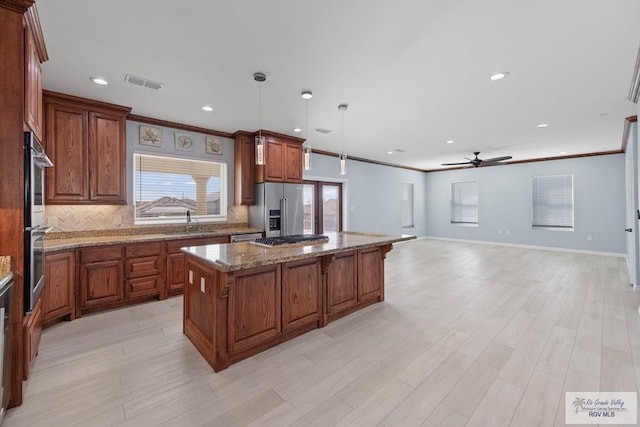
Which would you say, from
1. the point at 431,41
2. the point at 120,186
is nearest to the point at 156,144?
the point at 120,186

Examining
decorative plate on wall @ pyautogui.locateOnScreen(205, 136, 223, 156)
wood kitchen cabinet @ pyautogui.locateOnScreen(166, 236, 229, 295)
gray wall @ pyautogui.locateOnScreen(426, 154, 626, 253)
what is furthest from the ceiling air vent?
gray wall @ pyautogui.locateOnScreen(426, 154, 626, 253)

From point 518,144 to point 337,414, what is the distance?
258 inches

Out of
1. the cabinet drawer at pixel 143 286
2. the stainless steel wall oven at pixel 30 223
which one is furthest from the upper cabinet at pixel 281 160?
the stainless steel wall oven at pixel 30 223

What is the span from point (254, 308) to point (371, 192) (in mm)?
6213

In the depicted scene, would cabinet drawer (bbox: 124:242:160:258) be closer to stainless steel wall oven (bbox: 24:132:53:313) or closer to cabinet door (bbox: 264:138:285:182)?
stainless steel wall oven (bbox: 24:132:53:313)

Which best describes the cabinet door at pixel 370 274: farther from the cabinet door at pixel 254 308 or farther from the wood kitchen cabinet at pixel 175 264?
the wood kitchen cabinet at pixel 175 264

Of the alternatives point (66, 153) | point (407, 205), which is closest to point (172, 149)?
point (66, 153)

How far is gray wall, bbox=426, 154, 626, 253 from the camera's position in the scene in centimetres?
678

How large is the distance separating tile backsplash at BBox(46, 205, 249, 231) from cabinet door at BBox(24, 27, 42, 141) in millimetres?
1645

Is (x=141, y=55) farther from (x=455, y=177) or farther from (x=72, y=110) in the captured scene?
(x=455, y=177)

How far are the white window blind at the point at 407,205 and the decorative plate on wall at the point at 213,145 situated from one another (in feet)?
20.8

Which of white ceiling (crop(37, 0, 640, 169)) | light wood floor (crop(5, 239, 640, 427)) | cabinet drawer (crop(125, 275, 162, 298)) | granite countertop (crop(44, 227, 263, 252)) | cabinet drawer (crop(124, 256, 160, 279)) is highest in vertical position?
white ceiling (crop(37, 0, 640, 169))

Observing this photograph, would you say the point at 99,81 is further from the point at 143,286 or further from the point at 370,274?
the point at 370,274

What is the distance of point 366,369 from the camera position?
2.20 m
